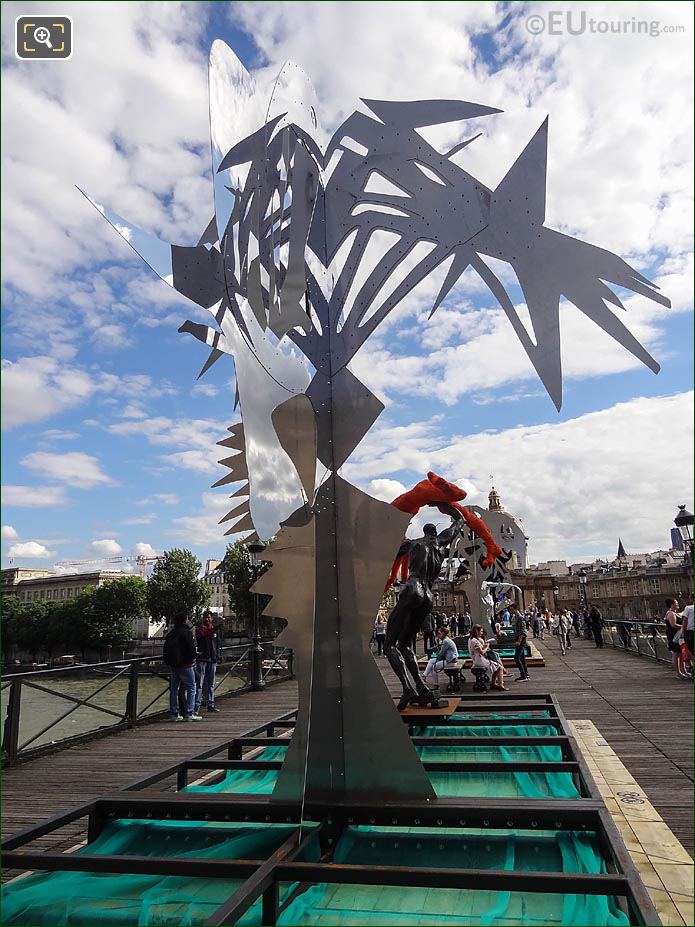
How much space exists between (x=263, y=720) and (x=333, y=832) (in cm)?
570

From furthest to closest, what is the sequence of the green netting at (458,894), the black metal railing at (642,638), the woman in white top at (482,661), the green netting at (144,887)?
the black metal railing at (642,638), the woman in white top at (482,661), the green netting at (144,887), the green netting at (458,894)

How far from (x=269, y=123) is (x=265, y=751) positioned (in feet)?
19.1

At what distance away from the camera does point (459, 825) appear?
12.0 ft

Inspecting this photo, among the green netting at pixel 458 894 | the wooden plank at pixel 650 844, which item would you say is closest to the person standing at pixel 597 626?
the wooden plank at pixel 650 844

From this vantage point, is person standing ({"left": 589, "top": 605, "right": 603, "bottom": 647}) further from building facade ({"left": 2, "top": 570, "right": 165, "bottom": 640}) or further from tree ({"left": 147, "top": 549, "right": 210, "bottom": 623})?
building facade ({"left": 2, "top": 570, "right": 165, "bottom": 640})

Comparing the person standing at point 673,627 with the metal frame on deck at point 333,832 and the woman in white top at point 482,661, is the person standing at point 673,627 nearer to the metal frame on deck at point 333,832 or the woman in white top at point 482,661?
the woman in white top at point 482,661

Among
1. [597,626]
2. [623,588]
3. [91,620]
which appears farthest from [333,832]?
[623,588]

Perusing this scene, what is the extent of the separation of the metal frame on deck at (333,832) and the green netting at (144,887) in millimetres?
98

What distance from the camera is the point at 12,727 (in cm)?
720

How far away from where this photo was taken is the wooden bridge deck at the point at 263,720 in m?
5.13

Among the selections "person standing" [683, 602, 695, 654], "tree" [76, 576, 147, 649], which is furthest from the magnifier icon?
"tree" [76, 576, 147, 649]

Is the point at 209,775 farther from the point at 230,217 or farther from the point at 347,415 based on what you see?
the point at 230,217

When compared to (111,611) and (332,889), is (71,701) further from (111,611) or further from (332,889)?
(111,611)

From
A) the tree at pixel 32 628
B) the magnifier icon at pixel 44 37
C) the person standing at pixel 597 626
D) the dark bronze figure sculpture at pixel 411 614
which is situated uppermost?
the magnifier icon at pixel 44 37
